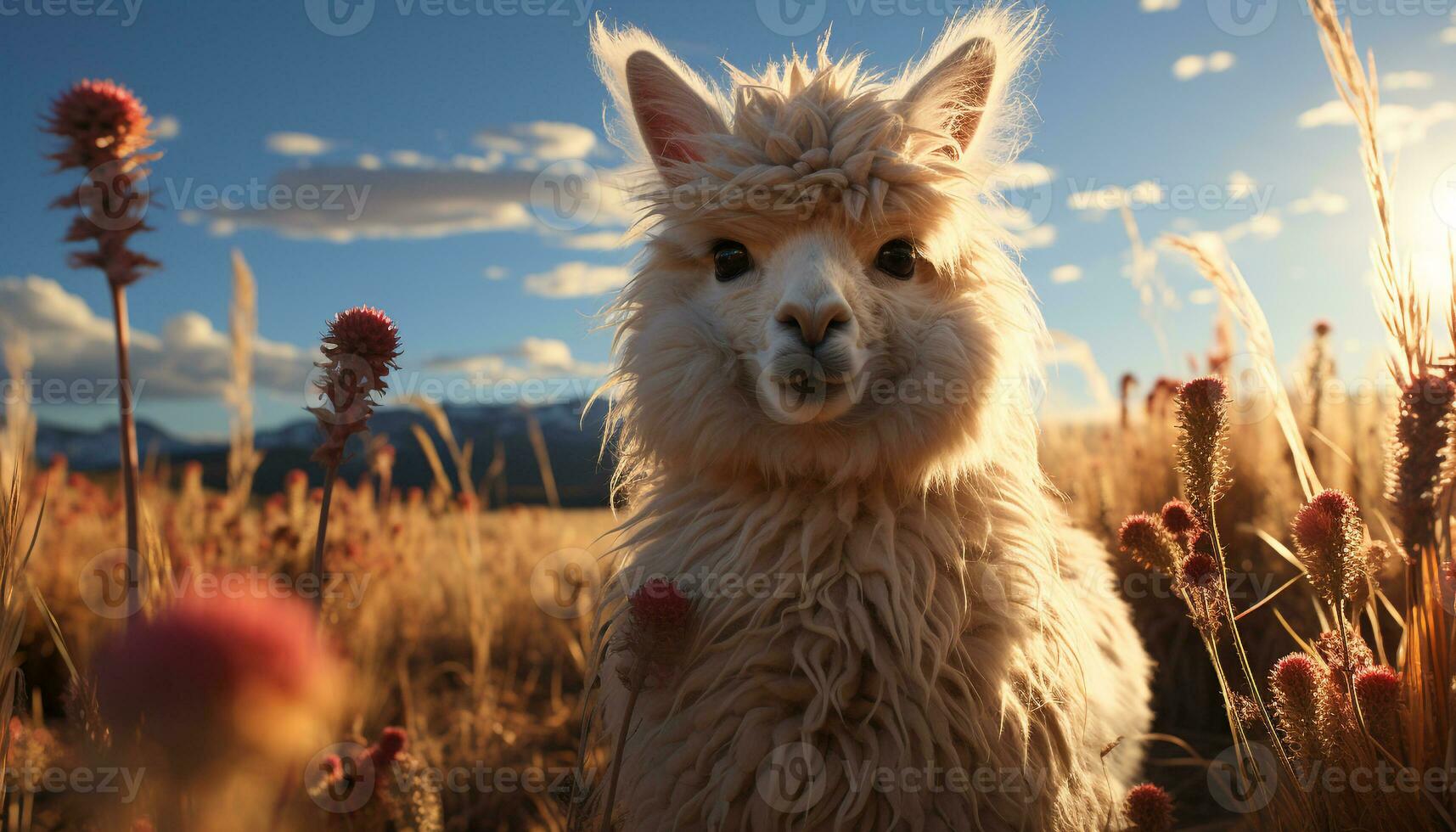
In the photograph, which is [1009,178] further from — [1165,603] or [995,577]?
[1165,603]

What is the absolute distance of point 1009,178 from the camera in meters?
2.86

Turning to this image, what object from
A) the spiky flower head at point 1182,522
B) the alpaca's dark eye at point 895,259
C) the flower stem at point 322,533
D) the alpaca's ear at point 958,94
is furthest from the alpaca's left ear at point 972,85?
the flower stem at point 322,533

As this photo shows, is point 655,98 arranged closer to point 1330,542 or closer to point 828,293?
point 828,293

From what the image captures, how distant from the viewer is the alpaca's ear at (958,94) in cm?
262

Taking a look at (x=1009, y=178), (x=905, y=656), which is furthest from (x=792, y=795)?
(x=1009, y=178)

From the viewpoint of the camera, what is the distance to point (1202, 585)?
1.91 meters

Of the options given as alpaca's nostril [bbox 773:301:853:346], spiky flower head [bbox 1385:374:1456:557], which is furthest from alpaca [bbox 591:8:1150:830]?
spiky flower head [bbox 1385:374:1456:557]
